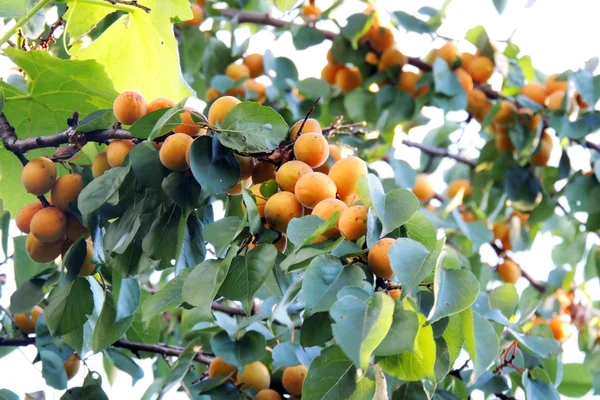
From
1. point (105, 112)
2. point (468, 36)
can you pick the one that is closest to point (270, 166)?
point (105, 112)

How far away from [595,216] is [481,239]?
31cm

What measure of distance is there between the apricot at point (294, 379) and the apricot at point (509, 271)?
3.83 ft

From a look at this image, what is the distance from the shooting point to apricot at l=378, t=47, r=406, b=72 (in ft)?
6.00

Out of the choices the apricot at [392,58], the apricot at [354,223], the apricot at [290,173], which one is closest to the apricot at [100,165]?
the apricot at [290,173]

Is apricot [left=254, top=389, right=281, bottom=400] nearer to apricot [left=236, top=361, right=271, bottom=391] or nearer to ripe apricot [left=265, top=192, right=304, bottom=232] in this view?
apricot [left=236, top=361, right=271, bottom=391]

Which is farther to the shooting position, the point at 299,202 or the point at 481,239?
the point at 481,239

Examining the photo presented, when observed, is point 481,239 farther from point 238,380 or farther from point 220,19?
point 238,380

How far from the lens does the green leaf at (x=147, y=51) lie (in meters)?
1.09

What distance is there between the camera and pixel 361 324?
562 millimetres

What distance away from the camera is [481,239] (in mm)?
1940

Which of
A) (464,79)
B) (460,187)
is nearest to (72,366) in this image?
(464,79)

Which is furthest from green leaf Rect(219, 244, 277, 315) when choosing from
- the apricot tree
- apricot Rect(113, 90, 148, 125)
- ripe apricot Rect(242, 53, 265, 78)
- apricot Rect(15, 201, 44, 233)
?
ripe apricot Rect(242, 53, 265, 78)

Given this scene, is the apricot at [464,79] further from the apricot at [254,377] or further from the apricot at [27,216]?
the apricot at [27,216]

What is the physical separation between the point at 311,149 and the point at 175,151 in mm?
143
